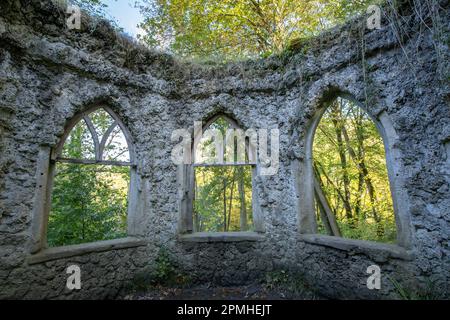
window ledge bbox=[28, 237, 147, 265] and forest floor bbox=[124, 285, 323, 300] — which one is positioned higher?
window ledge bbox=[28, 237, 147, 265]

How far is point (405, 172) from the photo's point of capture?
2.78 m

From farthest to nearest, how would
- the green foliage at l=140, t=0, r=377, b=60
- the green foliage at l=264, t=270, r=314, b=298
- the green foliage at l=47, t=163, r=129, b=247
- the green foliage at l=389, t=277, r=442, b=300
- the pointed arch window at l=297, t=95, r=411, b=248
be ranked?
the green foliage at l=140, t=0, r=377, b=60, the pointed arch window at l=297, t=95, r=411, b=248, the green foliage at l=47, t=163, r=129, b=247, the green foliage at l=264, t=270, r=314, b=298, the green foliage at l=389, t=277, r=442, b=300

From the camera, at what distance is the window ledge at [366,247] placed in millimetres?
2740

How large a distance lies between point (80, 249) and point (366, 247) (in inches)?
143

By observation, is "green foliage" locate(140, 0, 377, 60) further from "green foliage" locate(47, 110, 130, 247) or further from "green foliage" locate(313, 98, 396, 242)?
"green foliage" locate(47, 110, 130, 247)

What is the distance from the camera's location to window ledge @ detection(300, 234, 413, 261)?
2.74 m

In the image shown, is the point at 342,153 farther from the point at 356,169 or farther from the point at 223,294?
the point at 223,294

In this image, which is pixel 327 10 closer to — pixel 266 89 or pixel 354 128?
pixel 354 128

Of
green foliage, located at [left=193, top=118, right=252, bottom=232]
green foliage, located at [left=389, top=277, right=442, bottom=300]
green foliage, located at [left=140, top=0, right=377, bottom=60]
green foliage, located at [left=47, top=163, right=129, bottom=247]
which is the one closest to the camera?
green foliage, located at [left=389, top=277, right=442, bottom=300]

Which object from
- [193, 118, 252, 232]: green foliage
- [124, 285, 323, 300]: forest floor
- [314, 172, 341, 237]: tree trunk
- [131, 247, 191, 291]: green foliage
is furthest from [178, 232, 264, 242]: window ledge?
[193, 118, 252, 232]: green foliage

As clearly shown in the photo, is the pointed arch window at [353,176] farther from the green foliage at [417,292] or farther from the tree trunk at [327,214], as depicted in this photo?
the green foliage at [417,292]

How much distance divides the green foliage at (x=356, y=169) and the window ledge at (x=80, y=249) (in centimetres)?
453

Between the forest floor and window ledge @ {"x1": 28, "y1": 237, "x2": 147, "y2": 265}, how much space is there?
2.32ft
